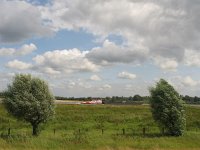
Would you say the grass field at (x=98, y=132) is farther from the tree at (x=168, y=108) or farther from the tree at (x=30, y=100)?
the tree at (x=30, y=100)

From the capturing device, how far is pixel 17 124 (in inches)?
2354

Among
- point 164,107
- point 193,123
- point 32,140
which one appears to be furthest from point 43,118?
point 193,123

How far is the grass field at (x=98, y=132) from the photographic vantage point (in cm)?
3888

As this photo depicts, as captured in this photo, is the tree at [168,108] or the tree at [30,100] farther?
the tree at [168,108]

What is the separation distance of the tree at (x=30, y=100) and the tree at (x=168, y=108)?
1261 centimetres

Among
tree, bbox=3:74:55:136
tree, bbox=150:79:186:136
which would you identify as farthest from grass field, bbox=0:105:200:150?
tree, bbox=3:74:55:136

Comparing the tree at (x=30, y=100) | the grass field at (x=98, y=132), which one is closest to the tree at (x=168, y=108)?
the grass field at (x=98, y=132)

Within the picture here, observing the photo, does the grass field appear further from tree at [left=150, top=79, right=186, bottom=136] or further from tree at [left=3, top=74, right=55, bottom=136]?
tree at [left=3, top=74, right=55, bottom=136]

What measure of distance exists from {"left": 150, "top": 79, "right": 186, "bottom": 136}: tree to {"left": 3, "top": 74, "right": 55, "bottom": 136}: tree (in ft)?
41.4

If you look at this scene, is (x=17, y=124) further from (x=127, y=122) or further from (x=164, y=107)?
(x=164, y=107)

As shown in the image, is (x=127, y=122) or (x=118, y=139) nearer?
(x=118, y=139)

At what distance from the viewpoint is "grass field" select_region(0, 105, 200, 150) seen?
38.9 meters

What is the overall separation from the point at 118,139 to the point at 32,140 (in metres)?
8.90

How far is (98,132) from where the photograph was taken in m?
50.6
